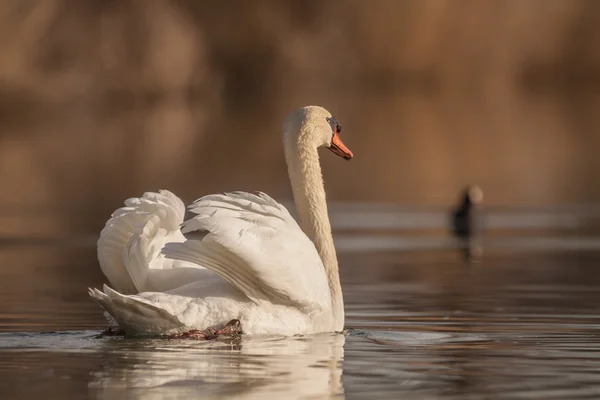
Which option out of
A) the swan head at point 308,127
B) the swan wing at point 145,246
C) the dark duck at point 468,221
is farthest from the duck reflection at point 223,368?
the dark duck at point 468,221

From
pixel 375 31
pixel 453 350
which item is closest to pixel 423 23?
pixel 375 31

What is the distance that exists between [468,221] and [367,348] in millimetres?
12396

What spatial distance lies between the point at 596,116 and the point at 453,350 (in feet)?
156

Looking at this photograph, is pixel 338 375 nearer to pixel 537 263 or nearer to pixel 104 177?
pixel 537 263

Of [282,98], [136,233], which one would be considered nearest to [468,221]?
[136,233]

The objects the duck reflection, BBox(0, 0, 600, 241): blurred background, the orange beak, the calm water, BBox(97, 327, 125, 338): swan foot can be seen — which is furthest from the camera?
BBox(0, 0, 600, 241): blurred background

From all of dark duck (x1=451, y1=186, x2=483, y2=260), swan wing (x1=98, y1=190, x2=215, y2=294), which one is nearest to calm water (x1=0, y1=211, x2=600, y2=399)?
swan wing (x1=98, y1=190, x2=215, y2=294)

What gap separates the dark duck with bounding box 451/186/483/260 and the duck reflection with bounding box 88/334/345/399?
10854 mm

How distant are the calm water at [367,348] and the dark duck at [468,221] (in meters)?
4.77

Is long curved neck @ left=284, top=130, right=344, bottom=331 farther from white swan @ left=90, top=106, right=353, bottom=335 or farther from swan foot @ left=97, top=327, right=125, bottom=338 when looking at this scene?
swan foot @ left=97, top=327, right=125, bottom=338

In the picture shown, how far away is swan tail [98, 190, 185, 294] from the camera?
11070 millimetres

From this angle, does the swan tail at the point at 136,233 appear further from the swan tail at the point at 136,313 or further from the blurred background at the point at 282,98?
the blurred background at the point at 282,98

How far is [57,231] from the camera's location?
21.6 m

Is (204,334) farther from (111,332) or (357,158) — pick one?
(357,158)
